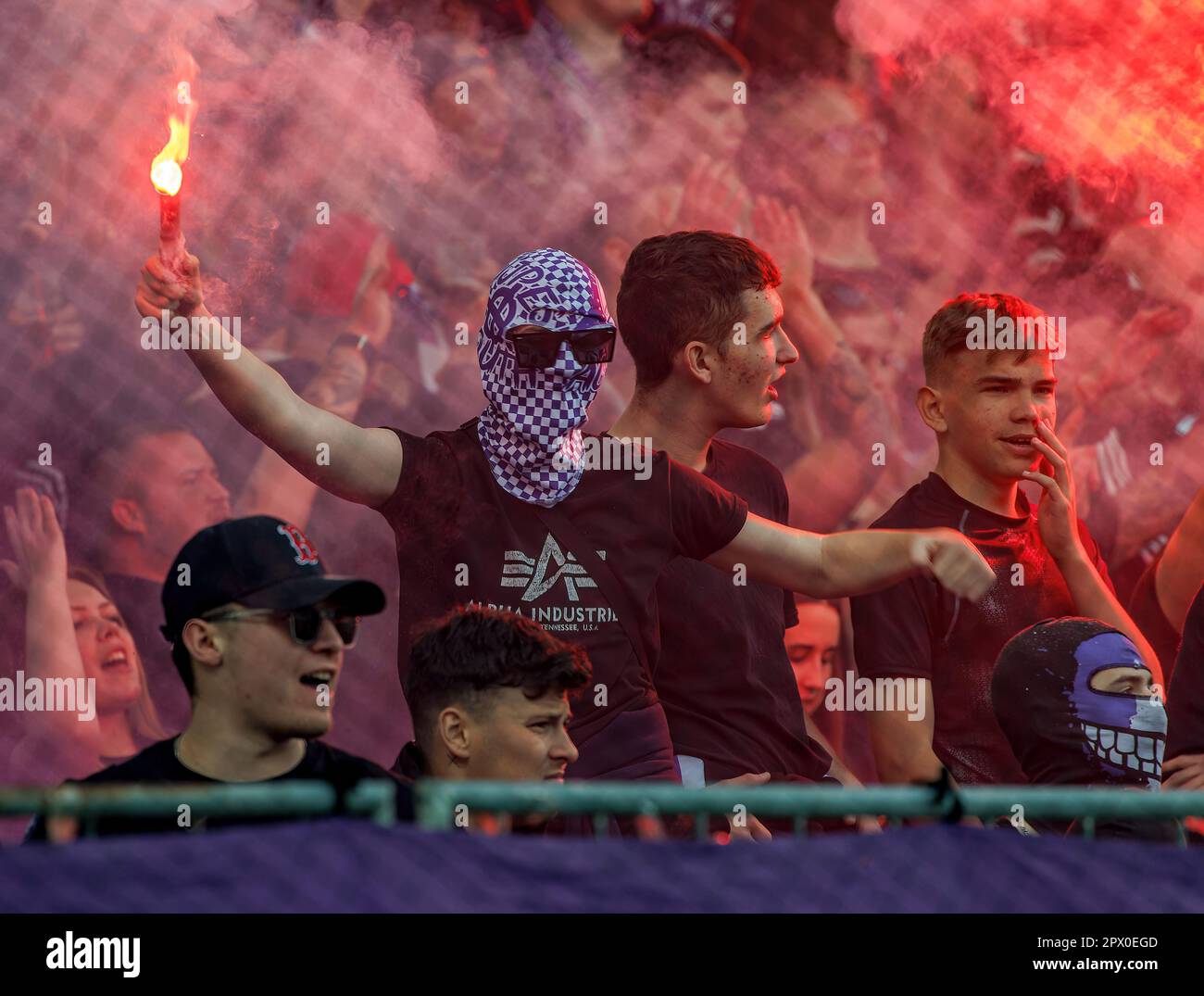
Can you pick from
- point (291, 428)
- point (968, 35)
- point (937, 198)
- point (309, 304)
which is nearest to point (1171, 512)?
point (937, 198)

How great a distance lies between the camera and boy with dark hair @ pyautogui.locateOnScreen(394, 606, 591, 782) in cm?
353

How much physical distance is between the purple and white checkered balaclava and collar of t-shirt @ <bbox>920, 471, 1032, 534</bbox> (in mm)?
1119

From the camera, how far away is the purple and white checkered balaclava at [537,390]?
4141mm

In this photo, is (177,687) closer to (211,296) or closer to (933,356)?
(211,296)

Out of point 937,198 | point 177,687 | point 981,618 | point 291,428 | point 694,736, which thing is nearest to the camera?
point 291,428

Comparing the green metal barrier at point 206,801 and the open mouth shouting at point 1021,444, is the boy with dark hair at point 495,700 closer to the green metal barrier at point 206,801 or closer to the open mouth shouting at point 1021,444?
the green metal barrier at point 206,801

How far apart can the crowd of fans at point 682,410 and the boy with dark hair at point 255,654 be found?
1.13 ft

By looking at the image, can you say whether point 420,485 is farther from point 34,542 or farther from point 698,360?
point 34,542

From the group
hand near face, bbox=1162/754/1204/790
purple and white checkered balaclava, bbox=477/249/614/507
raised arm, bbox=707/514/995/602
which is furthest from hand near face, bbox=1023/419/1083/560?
purple and white checkered balaclava, bbox=477/249/614/507

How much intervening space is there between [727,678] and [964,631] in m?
0.64

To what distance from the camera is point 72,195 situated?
18.3 ft

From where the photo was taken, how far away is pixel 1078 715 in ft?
12.6

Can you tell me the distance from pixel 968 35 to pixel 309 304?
2.24 metres

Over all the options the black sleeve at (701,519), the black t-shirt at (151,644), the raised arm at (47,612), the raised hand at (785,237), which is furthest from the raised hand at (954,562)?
the raised arm at (47,612)
